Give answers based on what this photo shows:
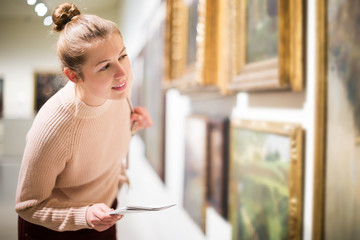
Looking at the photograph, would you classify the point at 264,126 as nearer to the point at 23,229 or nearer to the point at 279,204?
the point at 279,204

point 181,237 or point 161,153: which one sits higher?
point 161,153

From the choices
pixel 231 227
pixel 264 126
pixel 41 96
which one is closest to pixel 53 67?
pixel 41 96

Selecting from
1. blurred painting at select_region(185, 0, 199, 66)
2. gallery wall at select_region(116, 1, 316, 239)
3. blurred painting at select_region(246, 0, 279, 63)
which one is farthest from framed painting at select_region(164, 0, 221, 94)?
blurred painting at select_region(246, 0, 279, 63)

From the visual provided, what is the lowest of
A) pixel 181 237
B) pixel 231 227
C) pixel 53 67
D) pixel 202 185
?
pixel 181 237

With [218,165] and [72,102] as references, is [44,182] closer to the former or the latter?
[72,102]

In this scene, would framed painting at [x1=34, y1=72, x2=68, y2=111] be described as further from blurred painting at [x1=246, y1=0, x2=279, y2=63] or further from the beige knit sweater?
blurred painting at [x1=246, y1=0, x2=279, y2=63]

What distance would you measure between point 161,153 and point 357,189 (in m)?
2.02

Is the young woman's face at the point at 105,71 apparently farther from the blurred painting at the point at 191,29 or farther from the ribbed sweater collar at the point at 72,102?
the blurred painting at the point at 191,29

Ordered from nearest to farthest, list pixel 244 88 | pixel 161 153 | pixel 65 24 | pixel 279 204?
pixel 65 24 < pixel 279 204 < pixel 244 88 < pixel 161 153

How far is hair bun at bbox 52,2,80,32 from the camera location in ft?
2.20

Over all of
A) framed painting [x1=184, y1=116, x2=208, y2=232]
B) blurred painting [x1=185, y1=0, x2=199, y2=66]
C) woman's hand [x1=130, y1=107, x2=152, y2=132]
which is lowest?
framed painting [x1=184, y1=116, x2=208, y2=232]

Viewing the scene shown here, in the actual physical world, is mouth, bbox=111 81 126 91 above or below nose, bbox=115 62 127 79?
below

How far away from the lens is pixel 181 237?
1.78m

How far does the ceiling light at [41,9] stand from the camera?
2.37ft
